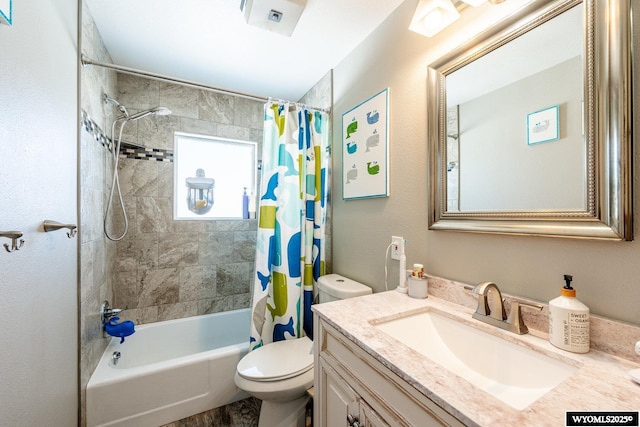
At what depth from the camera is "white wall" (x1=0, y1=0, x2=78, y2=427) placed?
722 mm

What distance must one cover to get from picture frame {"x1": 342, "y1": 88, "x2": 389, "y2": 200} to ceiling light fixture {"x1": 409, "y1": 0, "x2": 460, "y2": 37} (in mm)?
359

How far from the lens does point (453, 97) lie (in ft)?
3.54

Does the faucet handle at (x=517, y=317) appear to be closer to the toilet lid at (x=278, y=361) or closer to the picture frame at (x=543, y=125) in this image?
the picture frame at (x=543, y=125)

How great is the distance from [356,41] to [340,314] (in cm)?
168

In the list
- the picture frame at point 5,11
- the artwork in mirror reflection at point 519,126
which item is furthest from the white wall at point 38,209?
the artwork in mirror reflection at point 519,126

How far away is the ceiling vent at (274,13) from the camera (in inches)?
49.7

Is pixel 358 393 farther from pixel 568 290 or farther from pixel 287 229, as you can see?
pixel 287 229

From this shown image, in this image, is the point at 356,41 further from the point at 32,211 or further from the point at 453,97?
the point at 32,211

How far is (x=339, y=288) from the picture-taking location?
1525mm

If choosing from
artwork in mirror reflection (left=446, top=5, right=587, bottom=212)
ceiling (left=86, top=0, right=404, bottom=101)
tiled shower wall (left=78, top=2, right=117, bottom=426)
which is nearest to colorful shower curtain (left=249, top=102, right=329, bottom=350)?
ceiling (left=86, top=0, right=404, bottom=101)

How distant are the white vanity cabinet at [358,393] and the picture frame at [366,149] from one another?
861 millimetres

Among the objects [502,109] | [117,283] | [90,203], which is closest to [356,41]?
[502,109]

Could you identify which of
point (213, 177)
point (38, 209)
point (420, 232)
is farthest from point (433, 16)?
point (213, 177)

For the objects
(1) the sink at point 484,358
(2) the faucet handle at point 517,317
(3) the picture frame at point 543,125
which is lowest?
(1) the sink at point 484,358
